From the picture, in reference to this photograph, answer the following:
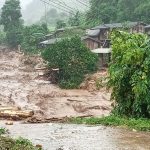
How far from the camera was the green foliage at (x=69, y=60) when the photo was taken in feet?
115

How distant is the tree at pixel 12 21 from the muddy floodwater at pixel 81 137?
5340 centimetres

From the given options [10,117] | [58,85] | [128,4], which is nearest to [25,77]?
[58,85]

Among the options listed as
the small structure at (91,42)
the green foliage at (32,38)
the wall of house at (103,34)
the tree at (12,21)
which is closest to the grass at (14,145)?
the small structure at (91,42)

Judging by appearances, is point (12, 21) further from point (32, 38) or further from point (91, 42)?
point (91, 42)

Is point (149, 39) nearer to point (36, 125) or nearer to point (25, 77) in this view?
point (36, 125)

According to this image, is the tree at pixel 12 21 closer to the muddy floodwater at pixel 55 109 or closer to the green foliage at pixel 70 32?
the green foliage at pixel 70 32

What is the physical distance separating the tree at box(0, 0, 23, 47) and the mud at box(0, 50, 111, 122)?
25.9 metres

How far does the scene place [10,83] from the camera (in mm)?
39062

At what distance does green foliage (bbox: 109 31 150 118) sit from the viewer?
1814cm

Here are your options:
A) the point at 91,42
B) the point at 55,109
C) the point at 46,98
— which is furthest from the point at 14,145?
the point at 91,42

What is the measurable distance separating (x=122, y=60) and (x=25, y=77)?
24.9m

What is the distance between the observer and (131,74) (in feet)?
61.9

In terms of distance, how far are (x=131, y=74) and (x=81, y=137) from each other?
189 inches

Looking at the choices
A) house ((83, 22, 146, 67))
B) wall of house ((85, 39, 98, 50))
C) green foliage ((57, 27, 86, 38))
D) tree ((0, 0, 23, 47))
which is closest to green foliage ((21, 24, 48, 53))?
tree ((0, 0, 23, 47))
